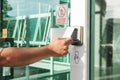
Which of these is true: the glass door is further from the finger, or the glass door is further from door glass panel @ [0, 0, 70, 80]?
door glass panel @ [0, 0, 70, 80]

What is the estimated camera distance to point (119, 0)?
3.51 ft

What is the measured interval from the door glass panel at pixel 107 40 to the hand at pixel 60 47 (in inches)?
4.9

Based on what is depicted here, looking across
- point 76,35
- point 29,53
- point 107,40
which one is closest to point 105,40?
point 107,40

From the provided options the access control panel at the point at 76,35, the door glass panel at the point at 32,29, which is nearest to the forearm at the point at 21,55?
the access control panel at the point at 76,35

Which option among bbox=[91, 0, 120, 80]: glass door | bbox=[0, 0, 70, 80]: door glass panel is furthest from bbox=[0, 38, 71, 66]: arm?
bbox=[0, 0, 70, 80]: door glass panel

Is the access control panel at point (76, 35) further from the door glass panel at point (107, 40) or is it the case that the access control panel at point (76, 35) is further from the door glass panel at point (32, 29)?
the door glass panel at point (32, 29)

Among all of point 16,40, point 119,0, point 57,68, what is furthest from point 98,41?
point 16,40

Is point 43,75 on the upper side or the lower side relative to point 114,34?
lower

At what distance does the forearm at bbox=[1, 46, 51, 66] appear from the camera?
107cm

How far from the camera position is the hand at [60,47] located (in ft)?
3.55

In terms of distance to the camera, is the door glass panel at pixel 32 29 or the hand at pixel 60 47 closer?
the hand at pixel 60 47

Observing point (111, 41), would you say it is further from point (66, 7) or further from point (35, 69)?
point (35, 69)

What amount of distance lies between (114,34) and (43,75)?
919 millimetres

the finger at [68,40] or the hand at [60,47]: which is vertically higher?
the finger at [68,40]
